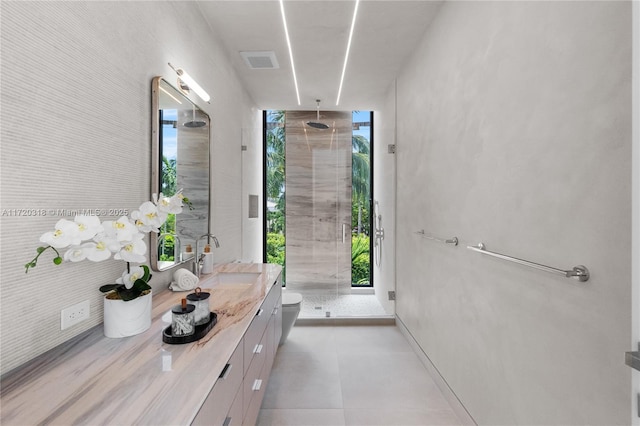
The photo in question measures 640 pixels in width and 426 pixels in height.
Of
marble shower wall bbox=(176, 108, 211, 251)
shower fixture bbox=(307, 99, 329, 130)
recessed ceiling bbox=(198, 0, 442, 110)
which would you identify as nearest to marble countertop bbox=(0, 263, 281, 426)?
marble shower wall bbox=(176, 108, 211, 251)

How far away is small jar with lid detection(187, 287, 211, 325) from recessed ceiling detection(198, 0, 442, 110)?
1.91 m

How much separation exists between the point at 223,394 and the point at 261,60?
2644mm

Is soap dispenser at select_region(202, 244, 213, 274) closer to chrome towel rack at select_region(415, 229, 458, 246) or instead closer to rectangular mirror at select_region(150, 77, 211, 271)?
rectangular mirror at select_region(150, 77, 211, 271)

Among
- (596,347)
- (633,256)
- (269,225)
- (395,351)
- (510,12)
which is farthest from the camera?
(269,225)

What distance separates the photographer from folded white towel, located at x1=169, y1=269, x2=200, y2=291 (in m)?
1.66

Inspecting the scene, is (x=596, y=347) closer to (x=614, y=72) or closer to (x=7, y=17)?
(x=614, y=72)

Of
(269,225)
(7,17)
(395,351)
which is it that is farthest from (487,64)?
(269,225)

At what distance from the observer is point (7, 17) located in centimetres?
84

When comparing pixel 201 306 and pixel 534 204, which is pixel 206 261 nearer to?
pixel 201 306

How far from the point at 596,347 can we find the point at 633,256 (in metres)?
0.31

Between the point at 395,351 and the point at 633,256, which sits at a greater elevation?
the point at 633,256

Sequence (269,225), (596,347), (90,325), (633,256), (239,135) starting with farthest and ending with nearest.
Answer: (269,225) → (239,135) → (90,325) → (596,347) → (633,256)

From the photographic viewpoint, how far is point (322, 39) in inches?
95.3

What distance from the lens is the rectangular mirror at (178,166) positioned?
1562 millimetres
